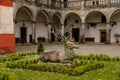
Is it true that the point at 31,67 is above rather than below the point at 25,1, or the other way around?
below

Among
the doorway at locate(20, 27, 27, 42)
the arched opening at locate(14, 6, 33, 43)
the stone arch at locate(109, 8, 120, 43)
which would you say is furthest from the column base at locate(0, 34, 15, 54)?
the stone arch at locate(109, 8, 120, 43)

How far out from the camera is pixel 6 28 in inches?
666

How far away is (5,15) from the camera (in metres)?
16.8

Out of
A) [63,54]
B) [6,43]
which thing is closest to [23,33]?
[6,43]

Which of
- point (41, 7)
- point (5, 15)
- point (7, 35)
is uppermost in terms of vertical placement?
point (41, 7)

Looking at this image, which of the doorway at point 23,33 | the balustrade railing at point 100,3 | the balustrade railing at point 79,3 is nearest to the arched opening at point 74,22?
the balustrade railing at point 79,3

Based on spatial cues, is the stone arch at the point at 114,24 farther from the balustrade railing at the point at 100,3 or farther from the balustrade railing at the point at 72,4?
the balustrade railing at the point at 72,4

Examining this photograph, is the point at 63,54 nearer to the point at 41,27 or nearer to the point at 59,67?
the point at 59,67

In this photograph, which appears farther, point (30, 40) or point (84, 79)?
point (30, 40)

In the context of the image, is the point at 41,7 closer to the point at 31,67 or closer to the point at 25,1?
the point at 25,1

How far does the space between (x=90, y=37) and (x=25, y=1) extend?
12143mm

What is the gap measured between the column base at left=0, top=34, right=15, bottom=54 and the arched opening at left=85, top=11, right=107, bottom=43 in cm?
1675

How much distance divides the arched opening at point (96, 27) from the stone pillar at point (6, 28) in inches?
649

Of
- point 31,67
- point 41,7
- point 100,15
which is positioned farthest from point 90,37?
point 31,67
